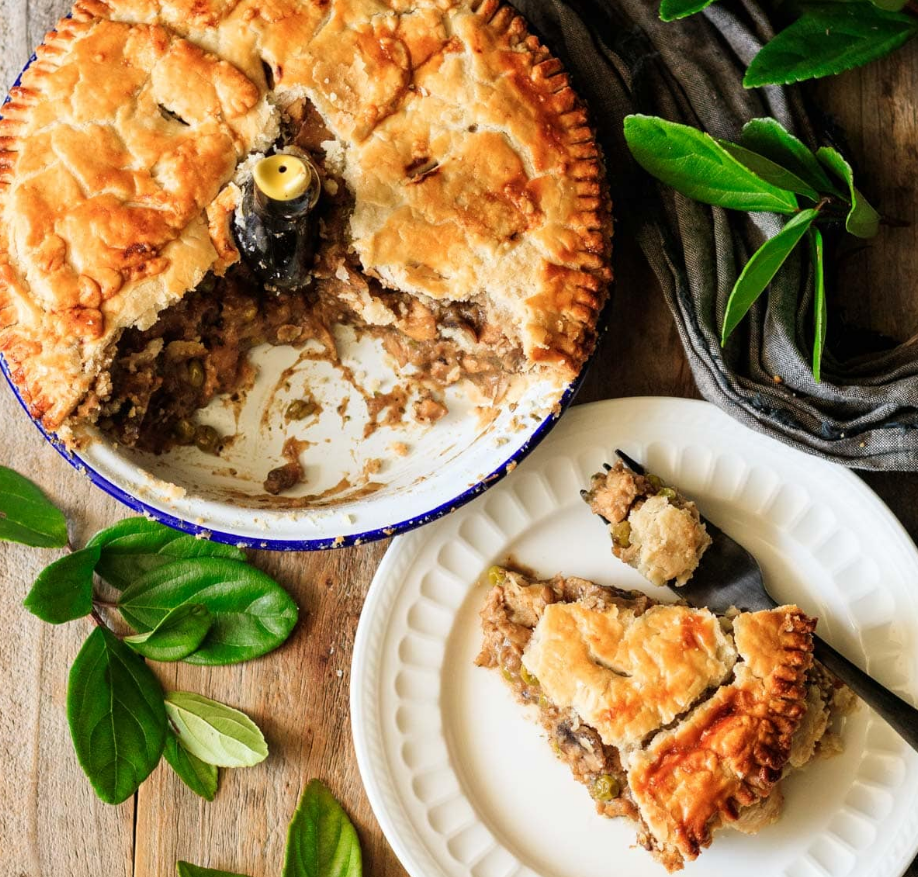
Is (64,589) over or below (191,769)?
over

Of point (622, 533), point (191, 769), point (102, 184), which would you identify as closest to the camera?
point (102, 184)

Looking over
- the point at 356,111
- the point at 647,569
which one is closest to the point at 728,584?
the point at 647,569

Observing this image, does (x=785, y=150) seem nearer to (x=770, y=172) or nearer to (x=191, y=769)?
(x=770, y=172)

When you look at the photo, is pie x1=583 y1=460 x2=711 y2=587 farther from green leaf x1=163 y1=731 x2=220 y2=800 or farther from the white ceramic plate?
green leaf x1=163 y1=731 x2=220 y2=800

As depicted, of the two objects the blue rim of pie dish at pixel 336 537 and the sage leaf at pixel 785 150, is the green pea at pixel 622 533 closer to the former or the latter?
the blue rim of pie dish at pixel 336 537

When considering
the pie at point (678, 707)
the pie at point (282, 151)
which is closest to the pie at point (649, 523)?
the pie at point (678, 707)

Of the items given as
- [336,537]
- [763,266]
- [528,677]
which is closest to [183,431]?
[336,537]
